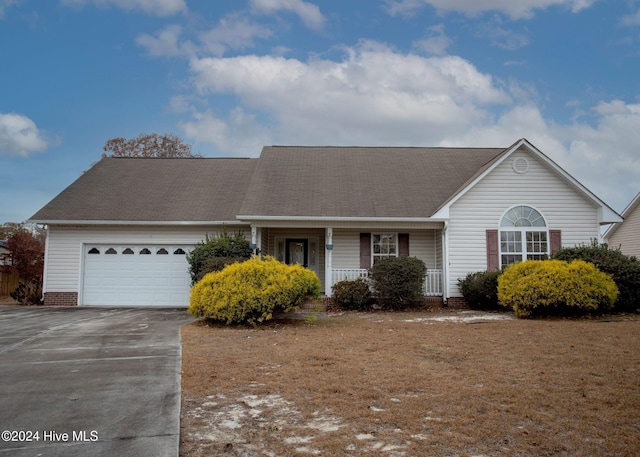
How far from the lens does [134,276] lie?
16891mm

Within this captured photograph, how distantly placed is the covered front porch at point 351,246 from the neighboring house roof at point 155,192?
6.89ft

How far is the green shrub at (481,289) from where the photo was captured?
47.1ft

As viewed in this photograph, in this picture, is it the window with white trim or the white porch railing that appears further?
the window with white trim

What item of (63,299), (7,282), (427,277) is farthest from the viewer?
(7,282)

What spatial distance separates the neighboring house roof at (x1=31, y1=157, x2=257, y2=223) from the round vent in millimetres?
9807

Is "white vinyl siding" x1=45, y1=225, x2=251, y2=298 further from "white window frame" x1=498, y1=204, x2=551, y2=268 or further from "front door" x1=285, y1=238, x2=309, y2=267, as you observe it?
"white window frame" x1=498, y1=204, x2=551, y2=268

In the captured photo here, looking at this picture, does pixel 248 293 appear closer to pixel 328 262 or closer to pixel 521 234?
pixel 328 262

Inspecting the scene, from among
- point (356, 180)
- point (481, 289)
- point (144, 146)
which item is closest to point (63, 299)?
point (356, 180)

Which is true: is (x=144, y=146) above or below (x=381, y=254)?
above

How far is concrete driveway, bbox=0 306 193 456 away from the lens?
Result: 12.9ft

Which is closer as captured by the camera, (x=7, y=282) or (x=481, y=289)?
(x=481, y=289)

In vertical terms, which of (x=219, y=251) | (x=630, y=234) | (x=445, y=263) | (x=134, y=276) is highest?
(x=630, y=234)

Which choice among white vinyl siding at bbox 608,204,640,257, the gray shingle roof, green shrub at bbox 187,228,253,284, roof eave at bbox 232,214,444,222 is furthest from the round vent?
white vinyl siding at bbox 608,204,640,257

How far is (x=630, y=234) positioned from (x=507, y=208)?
12223 mm
